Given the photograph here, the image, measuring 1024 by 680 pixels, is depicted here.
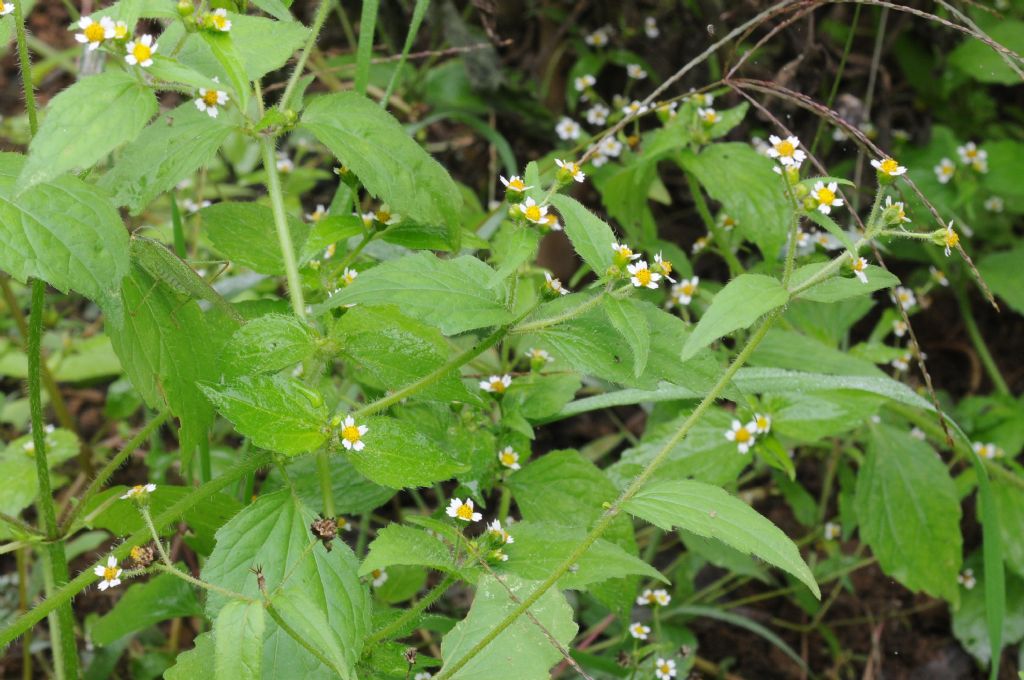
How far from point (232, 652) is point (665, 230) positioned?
253 cm

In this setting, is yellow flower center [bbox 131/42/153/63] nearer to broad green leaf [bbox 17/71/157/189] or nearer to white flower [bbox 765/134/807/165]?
broad green leaf [bbox 17/71/157/189]

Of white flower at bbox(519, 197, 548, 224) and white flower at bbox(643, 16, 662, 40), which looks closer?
white flower at bbox(519, 197, 548, 224)

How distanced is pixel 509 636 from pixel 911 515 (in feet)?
4.40

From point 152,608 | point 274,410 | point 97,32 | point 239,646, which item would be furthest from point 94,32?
point 152,608

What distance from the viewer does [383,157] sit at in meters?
1.71

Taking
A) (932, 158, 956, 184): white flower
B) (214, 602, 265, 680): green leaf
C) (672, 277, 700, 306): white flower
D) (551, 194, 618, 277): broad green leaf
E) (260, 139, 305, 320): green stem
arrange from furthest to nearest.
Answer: (932, 158, 956, 184): white flower < (672, 277, 700, 306): white flower < (260, 139, 305, 320): green stem < (551, 194, 618, 277): broad green leaf < (214, 602, 265, 680): green leaf

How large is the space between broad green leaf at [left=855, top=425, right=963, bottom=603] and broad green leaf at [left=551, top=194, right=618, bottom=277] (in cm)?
123

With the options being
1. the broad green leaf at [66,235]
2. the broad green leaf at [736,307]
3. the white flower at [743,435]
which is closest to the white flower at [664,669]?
the white flower at [743,435]

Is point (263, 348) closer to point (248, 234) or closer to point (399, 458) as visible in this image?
point (399, 458)

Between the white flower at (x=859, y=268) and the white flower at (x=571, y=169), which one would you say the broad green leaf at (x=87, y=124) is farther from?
the white flower at (x=859, y=268)

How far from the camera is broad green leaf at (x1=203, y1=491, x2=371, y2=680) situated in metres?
1.51

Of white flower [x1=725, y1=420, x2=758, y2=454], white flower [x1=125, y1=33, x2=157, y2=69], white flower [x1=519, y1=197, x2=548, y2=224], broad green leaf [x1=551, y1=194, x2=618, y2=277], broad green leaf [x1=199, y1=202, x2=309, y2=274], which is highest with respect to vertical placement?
white flower [x1=125, y1=33, x2=157, y2=69]

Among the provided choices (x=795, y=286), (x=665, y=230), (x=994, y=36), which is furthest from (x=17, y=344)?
(x=994, y=36)

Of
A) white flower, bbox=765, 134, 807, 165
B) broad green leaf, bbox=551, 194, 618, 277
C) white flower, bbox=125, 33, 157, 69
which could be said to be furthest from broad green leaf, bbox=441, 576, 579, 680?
white flower, bbox=125, 33, 157, 69
